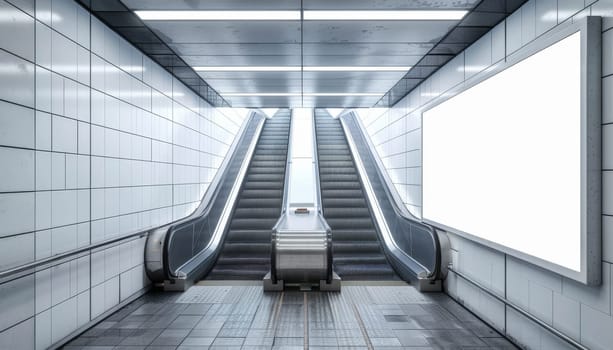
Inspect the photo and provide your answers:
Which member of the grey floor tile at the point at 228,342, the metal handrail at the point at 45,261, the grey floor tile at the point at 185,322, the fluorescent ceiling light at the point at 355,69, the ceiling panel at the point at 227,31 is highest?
the fluorescent ceiling light at the point at 355,69

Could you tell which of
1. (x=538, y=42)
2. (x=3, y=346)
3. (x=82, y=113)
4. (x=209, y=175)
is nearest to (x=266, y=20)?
(x=82, y=113)

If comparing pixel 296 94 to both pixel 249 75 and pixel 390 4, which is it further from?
pixel 390 4

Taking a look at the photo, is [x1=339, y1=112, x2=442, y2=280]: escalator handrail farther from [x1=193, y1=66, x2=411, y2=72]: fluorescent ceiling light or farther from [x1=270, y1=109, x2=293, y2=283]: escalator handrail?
[x1=193, y1=66, x2=411, y2=72]: fluorescent ceiling light

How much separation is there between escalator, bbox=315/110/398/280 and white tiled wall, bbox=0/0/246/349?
3.15 metres

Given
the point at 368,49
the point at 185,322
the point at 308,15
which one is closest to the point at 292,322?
the point at 185,322

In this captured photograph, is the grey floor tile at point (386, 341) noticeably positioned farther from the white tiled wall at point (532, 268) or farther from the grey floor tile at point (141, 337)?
the grey floor tile at point (141, 337)

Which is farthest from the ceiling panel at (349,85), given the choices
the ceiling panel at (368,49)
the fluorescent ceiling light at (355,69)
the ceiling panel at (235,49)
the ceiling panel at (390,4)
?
the ceiling panel at (390,4)

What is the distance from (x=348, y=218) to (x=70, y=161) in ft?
18.4

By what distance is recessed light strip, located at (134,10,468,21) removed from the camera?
3898mm

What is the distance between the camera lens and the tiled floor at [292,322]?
360cm

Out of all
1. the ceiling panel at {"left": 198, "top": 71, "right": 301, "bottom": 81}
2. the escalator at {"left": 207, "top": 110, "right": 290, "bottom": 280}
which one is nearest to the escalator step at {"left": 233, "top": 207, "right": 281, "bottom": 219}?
the escalator at {"left": 207, "top": 110, "right": 290, "bottom": 280}

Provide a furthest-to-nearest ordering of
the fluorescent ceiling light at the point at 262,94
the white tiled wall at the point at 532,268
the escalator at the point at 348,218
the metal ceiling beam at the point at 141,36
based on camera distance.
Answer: the fluorescent ceiling light at the point at 262,94
the escalator at the point at 348,218
the metal ceiling beam at the point at 141,36
the white tiled wall at the point at 532,268

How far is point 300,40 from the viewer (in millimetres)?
4672

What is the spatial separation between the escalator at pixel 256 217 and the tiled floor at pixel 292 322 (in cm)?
116
